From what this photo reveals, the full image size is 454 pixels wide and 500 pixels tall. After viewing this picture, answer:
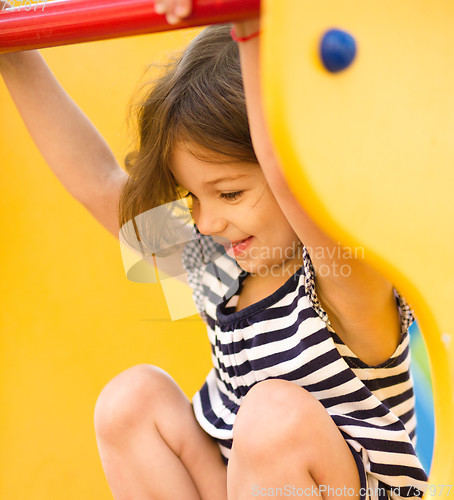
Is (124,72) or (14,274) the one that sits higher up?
(124,72)

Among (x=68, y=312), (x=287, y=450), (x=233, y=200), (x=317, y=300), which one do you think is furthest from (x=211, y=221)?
(x=68, y=312)

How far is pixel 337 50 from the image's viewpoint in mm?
362

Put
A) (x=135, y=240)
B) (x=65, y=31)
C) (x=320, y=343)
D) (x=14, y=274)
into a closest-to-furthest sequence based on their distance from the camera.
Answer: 1. (x=65, y=31)
2. (x=320, y=343)
3. (x=135, y=240)
4. (x=14, y=274)

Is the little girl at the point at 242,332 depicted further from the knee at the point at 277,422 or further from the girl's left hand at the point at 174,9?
the girl's left hand at the point at 174,9

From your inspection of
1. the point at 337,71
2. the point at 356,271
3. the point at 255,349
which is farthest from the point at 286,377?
the point at 337,71

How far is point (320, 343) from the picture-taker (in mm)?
632

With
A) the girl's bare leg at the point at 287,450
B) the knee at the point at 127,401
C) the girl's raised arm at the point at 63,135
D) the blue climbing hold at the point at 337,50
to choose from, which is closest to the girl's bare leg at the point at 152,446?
the knee at the point at 127,401

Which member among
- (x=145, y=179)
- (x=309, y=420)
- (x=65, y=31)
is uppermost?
(x=65, y=31)

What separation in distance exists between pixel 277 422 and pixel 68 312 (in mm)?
577

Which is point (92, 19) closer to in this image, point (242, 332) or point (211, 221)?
point (211, 221)

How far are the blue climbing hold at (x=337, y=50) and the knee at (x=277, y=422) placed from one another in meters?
0.31

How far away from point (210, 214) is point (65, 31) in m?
0.22

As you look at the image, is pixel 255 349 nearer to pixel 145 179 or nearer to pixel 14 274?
pixel 145 179

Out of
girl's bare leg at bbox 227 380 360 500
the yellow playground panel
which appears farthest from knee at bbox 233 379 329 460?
the yellow playground panel
